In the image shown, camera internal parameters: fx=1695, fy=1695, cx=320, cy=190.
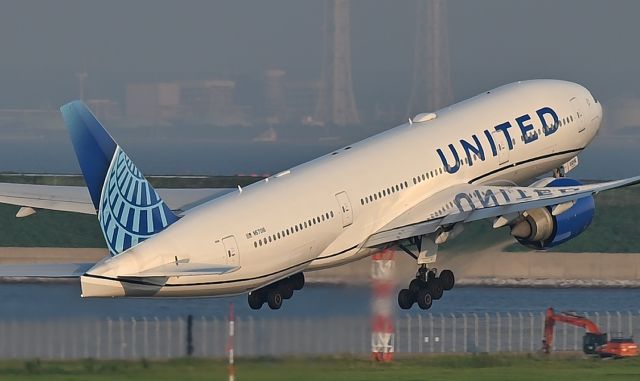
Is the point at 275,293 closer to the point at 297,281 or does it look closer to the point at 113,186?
the point at 297,281

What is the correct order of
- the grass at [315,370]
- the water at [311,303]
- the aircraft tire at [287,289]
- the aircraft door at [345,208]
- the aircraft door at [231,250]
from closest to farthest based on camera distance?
the aircraft door at [231,250] < the grass at [315,370] < the aircraft door at [345,208] < the water at [311,303] < the aircraft tire at [287,289]

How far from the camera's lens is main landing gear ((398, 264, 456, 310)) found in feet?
175

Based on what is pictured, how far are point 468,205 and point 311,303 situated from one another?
19.7ft

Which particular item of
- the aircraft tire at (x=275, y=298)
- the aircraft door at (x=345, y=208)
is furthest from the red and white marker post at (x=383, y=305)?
the aircraft door at (x=345, y=208)

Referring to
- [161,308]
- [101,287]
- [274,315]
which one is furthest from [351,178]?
[161,308]

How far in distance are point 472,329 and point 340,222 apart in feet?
63.5

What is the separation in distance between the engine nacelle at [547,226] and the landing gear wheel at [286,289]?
7.86 metres

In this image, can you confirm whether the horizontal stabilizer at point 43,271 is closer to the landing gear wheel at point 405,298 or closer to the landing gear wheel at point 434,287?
the landing gear wheel at point 405,298

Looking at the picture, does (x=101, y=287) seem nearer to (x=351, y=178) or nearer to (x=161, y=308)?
(x=351, y=178)

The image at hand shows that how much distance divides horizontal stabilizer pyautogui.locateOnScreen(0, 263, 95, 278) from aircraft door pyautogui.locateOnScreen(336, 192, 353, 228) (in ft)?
28.7

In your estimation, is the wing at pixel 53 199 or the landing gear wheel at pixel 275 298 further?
the wing at pixel 53 199

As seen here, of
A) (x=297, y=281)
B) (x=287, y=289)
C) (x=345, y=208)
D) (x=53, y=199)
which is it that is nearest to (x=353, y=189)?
(x=345, y=208)

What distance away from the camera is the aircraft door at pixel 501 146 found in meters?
56.0

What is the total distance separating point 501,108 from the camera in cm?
5703
